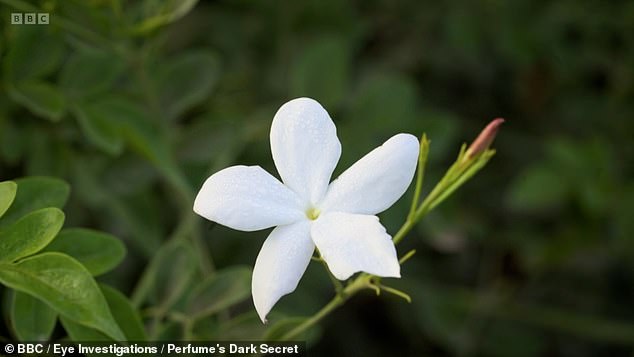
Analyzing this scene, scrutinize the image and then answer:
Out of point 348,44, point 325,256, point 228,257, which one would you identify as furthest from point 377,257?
point 348,44

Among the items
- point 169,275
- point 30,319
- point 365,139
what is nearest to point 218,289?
point 169,275

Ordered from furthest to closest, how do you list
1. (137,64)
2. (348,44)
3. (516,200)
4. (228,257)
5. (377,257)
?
(348,44) < (516,200) < (228,257) < (137,64) < (377,257)

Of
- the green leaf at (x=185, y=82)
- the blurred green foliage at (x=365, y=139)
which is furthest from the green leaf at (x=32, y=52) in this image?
the green leaf at (x=185, y=82)

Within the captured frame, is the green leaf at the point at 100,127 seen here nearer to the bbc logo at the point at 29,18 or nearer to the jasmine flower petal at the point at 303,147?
the bbc logo at the point at 29,18

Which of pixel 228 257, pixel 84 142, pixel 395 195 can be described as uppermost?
pixel 395 195

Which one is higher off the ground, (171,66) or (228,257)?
(171,66)

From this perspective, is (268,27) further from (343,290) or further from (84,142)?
(343,290)

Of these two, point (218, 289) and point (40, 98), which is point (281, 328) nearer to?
point (218, 289)
